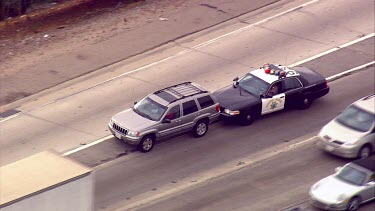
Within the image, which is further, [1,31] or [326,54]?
[1,31]

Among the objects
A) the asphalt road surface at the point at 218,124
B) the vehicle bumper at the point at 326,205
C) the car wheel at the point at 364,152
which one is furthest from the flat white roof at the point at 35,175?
the car wheel at the point at 364,152

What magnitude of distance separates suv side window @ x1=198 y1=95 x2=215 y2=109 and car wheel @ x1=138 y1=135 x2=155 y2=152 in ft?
7.00

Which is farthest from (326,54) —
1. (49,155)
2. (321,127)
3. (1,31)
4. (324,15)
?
(49,155)

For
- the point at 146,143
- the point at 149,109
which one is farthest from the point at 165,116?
the point at 146,143

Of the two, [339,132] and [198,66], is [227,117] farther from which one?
[198,66]

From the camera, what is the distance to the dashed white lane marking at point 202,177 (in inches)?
1027

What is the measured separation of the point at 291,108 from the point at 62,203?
1329 centimetres

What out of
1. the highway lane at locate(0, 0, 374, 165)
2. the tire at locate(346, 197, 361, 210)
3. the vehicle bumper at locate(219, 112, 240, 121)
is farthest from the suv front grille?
the tire at locate(346, 197, 361, 210)

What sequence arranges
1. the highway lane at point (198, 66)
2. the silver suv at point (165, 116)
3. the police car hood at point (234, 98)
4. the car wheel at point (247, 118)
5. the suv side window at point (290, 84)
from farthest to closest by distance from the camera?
1. the suv side window at point (290, 84)
2. the police car hood at point (234, 98)
3. the highway lane at point (198, 66)
4. the car wheel at point (247, 118)
5. the silver suv at point (165, 116)

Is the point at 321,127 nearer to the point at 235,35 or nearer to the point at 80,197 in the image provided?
the point at 235,35

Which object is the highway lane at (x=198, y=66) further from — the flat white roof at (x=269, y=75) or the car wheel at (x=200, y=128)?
the car wheel at (x=200, y=128)

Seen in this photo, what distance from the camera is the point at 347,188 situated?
2552 centimetres

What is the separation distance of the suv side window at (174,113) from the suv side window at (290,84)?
13.5 ft

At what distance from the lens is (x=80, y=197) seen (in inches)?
824
